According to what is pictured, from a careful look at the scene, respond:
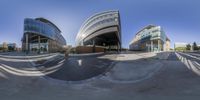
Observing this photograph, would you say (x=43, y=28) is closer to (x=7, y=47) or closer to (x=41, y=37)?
(x=41, y=37)

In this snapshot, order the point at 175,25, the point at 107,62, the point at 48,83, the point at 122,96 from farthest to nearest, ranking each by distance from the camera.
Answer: the point at 107,62, the point at 48,83, the point at 175,25, the point at 122,96

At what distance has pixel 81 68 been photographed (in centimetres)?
595

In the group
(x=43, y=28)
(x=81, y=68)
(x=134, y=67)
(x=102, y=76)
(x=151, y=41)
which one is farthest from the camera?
(x=81, y=68)

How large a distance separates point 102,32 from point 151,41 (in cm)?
107

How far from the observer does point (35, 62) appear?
6.31 meters

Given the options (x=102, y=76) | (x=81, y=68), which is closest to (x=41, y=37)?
(x=81, y=68)

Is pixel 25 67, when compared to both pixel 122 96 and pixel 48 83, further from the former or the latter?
pixel 122 96

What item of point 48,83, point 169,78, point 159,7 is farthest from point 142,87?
point 48,83

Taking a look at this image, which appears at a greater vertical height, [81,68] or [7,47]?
[7,47]

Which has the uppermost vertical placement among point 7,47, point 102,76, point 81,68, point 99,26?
point 99,26

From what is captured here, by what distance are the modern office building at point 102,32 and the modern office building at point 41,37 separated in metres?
0.63

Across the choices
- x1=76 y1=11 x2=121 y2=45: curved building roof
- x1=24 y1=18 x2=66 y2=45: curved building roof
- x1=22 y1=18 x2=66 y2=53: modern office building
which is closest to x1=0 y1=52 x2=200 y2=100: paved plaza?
x1=22 y1=18 x2=66 y2=53: modern office building

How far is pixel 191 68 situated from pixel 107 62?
2.23m

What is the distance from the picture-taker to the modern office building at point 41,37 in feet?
16.7
